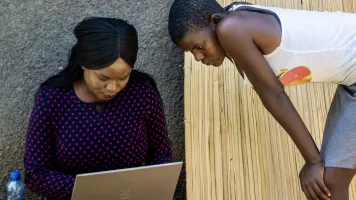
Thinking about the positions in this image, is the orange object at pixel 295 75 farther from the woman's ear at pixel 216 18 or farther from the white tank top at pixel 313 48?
the woman's ear at pixel 216 18

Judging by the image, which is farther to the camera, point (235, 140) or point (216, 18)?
point (235, 140)

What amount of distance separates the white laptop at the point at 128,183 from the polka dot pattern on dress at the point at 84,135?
217 millimetres

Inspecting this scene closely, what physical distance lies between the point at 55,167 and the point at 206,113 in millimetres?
680

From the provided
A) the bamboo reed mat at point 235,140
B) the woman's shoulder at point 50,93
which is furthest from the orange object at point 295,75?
the woman's shoulder at point 50,93

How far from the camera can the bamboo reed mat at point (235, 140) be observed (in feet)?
6.95

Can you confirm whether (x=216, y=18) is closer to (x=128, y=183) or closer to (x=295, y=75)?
(x=295, y=75)

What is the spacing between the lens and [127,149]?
1.83m

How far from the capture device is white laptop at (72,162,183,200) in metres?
1.46

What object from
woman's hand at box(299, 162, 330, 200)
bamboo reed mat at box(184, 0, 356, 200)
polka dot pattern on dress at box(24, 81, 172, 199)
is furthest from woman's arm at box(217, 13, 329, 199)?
bamboo reed mat at box(184, 0, 356, 200)

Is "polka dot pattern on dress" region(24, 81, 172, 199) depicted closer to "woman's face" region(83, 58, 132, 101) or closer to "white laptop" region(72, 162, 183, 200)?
"woman's face" region(83, 58, 132, 101)

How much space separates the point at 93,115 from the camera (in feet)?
5.85

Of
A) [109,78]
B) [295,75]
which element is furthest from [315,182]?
[109,78]

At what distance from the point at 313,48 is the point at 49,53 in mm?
1066

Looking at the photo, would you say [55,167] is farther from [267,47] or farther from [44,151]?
[267,47]
